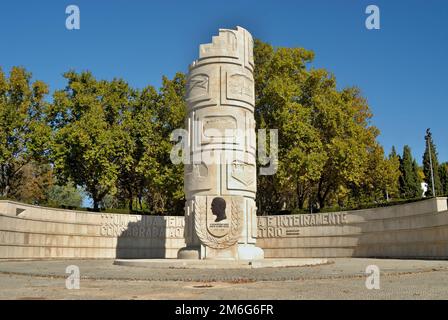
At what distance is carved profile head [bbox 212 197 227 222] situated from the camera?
22.0 m

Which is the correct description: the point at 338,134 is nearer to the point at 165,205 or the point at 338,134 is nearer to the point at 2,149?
the point at 165,205

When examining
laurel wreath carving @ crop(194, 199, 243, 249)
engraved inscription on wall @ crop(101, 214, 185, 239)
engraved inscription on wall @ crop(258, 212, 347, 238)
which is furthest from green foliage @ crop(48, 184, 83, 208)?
laurel wreath carving @ crop(194, 199, 243, 249)

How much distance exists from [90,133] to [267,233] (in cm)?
1658

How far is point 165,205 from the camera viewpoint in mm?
49469

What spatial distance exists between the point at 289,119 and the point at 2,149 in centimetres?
2371

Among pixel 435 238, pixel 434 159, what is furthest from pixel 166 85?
pixel 434 159

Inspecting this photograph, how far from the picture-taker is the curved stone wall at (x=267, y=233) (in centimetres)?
2731

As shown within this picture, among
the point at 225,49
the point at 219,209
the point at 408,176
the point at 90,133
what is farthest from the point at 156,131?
the point at 408,176

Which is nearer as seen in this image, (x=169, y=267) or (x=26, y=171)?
(x=169, y=267)

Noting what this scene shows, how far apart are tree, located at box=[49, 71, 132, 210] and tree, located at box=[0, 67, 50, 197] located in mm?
1509

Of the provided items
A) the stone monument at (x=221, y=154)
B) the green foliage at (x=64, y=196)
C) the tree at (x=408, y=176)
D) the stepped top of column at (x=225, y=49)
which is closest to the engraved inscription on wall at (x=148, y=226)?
the stone monument at (x=221, y=154)

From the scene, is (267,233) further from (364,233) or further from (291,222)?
(364,233)

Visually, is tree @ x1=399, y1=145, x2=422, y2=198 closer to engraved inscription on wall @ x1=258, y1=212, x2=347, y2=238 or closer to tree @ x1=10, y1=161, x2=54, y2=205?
engraved inscription on wall @ x1=258, y1=212, x2=347, y2=238

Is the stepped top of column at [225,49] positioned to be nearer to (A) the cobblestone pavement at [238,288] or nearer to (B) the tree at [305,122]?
(B) the tree at [305,122]
